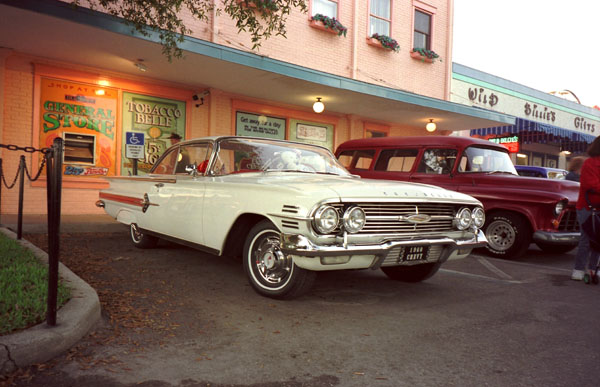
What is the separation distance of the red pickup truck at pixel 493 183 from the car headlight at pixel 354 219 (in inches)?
163

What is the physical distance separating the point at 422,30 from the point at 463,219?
13.6 meters

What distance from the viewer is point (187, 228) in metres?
4.86

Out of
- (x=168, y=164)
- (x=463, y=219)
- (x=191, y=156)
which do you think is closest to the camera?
(x=463, y=219)

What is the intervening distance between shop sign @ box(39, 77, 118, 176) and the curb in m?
7.30

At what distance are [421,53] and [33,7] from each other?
12.0 meters

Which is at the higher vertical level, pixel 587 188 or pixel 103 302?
pixel 587 188

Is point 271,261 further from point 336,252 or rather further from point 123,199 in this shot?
point 123,199

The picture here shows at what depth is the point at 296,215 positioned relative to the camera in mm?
3525

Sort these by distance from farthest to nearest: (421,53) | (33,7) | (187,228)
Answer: (421,53) → (33,7) → (187,228)

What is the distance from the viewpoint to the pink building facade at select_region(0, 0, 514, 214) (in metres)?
8.44

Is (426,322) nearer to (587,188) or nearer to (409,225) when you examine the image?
(409,225)

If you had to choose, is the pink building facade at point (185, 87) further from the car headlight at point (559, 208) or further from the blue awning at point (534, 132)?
the car headlight at point (559, 208)

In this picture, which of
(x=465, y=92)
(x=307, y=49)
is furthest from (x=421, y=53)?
(x=307, y=49)

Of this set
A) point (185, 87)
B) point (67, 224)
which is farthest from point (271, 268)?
point (185, 87)
